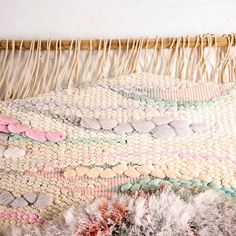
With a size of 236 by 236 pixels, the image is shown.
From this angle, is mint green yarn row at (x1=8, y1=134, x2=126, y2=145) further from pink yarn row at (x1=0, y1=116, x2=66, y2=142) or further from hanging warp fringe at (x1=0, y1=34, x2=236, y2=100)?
hanging warp fringe at (x1=0, y1=34, x2=236, y2=100)

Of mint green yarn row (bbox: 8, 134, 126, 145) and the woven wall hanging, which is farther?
mint green yarn row (bbox: 8, 134, 126, 145)

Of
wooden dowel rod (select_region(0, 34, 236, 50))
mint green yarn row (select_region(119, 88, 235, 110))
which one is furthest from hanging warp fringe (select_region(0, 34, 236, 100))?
mint green yarn row (select_region(119, 88, 235, 110))

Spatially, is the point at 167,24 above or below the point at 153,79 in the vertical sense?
above

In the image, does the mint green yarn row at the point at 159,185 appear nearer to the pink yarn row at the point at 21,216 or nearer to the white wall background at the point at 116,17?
the pink yarn row at the point at 21,216

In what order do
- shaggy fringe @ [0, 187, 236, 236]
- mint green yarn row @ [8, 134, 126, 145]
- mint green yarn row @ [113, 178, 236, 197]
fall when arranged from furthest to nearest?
mint green yarn row @ [8, 134, 126, 145], mint green yarn row @ [113, 178, 236, 197], shaggy fringe @ [0, 187, 236, 236]

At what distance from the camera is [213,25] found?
1.36m

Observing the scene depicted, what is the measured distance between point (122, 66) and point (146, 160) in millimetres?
323

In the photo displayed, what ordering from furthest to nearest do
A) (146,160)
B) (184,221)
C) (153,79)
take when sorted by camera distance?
(153,79) < (146,160) < (184,221)

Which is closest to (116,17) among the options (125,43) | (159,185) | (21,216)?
A: (125,43)

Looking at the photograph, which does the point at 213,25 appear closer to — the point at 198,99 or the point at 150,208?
the point at 198,99

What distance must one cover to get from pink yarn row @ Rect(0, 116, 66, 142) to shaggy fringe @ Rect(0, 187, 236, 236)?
26 cm

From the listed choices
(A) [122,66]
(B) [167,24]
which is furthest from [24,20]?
(B) [167,24]

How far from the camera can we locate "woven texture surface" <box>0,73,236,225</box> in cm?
115

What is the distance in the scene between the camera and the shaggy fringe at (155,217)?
3.20 ft
